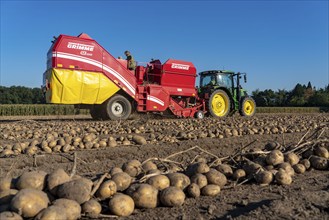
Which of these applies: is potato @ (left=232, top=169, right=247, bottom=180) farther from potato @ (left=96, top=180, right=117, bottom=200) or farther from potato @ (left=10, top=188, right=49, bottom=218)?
potato @ (left=10, top=188, right=49, bottom=218)

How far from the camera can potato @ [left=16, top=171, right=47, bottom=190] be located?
8.14ft

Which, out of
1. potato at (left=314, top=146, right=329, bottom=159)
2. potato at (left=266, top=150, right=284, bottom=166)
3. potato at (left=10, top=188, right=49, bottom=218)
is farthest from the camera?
potato at (left=314, top=146, right=329, bottom=159)

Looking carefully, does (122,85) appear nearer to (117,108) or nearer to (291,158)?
(117,108)

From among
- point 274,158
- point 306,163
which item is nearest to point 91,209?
point 274,158

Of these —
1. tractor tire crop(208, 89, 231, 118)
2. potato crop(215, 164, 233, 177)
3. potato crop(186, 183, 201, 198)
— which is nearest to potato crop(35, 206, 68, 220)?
potato crop(186, 183, 201, 198)

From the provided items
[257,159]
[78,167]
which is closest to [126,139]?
[78,167]

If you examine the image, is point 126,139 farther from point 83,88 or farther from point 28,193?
point 83,88

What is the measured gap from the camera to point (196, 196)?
301 centimetres

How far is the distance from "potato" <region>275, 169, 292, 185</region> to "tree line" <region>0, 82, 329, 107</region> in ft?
131

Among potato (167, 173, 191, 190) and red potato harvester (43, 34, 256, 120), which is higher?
red potato harvester (43, 34, 256, 120)

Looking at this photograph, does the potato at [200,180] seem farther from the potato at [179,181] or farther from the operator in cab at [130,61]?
the operator in cab at [130,61]

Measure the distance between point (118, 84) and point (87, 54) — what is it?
62.1 inches

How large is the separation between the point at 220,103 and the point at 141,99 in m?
4.52

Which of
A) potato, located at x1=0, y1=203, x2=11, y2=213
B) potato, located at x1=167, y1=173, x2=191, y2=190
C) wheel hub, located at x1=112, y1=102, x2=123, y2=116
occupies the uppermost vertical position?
wheel hub, located at x1=112, y1=102, x2=123, y2=116
